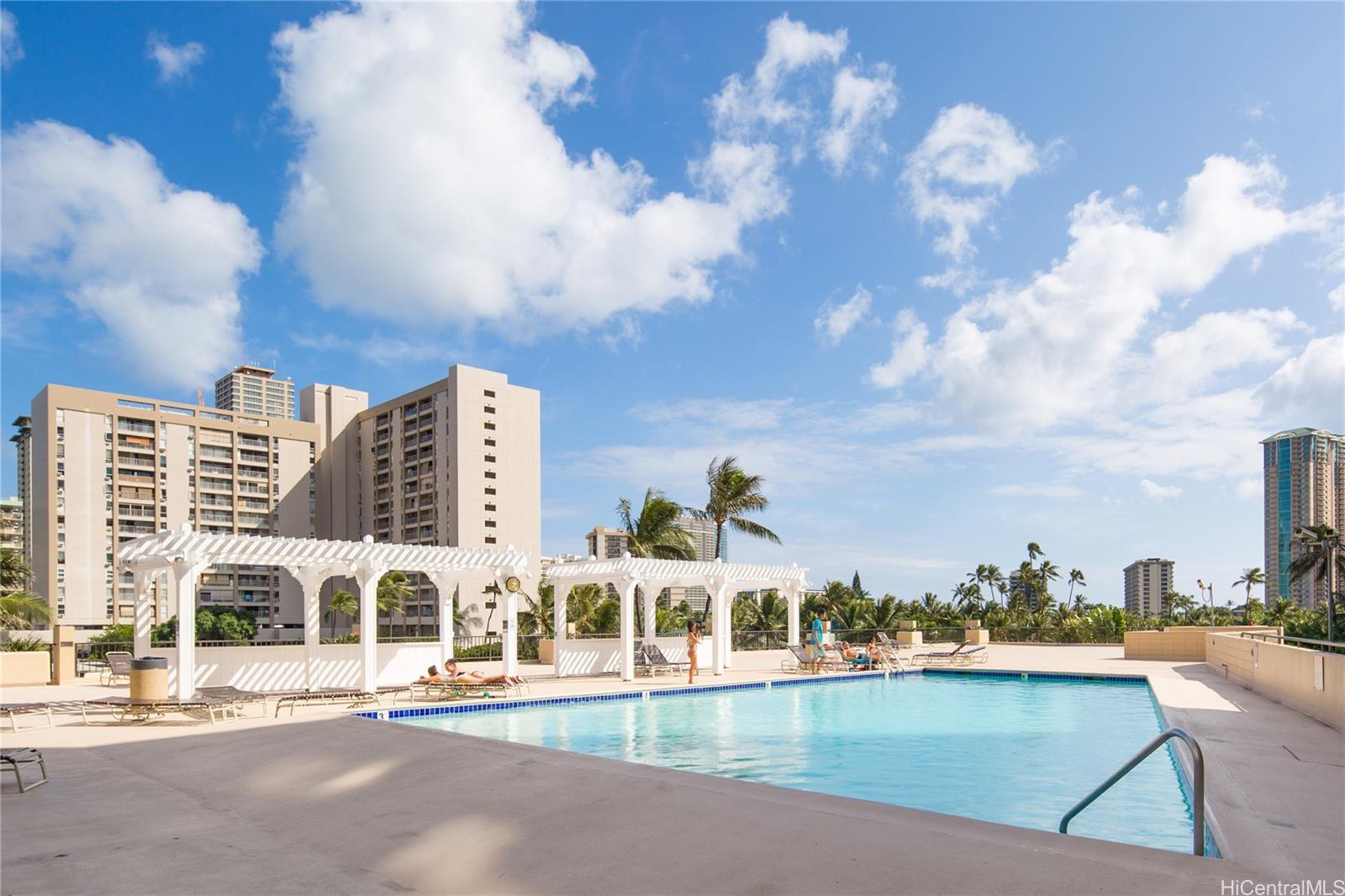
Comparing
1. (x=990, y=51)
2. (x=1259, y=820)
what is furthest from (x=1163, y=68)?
(x=1259, y=820)

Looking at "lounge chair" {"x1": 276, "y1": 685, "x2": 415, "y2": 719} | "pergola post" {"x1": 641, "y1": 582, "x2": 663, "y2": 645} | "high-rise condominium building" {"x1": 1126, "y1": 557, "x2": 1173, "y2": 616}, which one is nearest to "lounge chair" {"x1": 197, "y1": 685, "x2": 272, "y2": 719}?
"lounge chair" {"x1": 276, "y1": 685, "x2": 415, "y2": 719}

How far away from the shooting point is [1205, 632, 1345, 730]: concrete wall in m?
10.1

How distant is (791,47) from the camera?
1504cm

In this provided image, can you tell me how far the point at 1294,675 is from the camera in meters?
12.0

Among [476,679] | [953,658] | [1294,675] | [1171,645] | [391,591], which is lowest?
[391,591]

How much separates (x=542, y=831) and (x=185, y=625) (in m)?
11.5

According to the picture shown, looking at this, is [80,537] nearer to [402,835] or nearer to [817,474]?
[817,474]

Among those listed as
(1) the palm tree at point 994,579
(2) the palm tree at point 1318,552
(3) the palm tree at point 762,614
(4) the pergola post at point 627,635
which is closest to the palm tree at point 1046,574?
(1) the palm tree at point 994,579

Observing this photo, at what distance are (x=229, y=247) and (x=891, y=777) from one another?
50.3 feet

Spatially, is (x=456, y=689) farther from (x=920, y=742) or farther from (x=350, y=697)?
(x=920, y=742)

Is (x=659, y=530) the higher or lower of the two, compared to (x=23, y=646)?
higher

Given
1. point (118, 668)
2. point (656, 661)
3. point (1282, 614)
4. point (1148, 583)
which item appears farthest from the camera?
point (1148, 583)

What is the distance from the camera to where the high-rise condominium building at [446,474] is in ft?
250

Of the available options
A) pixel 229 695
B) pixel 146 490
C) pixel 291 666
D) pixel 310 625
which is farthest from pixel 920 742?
pixel 146 490
